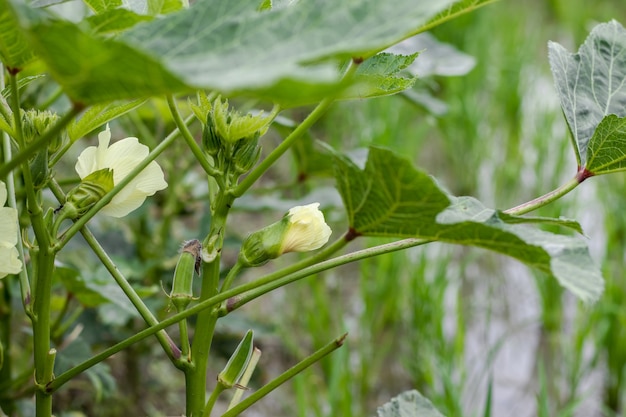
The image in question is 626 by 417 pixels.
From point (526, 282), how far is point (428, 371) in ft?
2.56

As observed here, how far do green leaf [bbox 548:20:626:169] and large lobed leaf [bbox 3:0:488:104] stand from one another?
323 millimetres

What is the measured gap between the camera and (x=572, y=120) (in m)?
0.61

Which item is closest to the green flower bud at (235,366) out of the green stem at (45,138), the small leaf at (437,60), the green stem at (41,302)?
the green stem at (41,302)

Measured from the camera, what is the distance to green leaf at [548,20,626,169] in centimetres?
62

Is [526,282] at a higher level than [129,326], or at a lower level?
lower

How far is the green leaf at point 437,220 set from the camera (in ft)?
1.32

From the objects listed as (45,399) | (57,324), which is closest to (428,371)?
(57,324)

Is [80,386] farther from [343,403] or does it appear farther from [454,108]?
[454,108]

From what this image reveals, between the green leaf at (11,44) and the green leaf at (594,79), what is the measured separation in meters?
0.42

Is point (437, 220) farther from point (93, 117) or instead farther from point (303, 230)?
point (93, 117)

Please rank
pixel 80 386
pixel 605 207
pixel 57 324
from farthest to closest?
pixel 605 207 < pixel 80 386 < pixel 57 324

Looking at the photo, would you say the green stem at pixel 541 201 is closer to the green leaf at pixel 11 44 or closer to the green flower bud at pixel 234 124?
the green flower bud at pixel 234 124

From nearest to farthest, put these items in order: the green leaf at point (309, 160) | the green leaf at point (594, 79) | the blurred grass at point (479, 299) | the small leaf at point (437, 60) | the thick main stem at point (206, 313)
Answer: the thick main stem at point (206, 313) → the green leaf at point (594, 79) → the green leaf at point (309, 160) → the small leaf at point (437, 60) → the blurred grass at point (479, 299)

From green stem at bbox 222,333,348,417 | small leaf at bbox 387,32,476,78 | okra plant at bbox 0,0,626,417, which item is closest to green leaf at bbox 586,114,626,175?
okra plant at bbox 0,0,626,417
